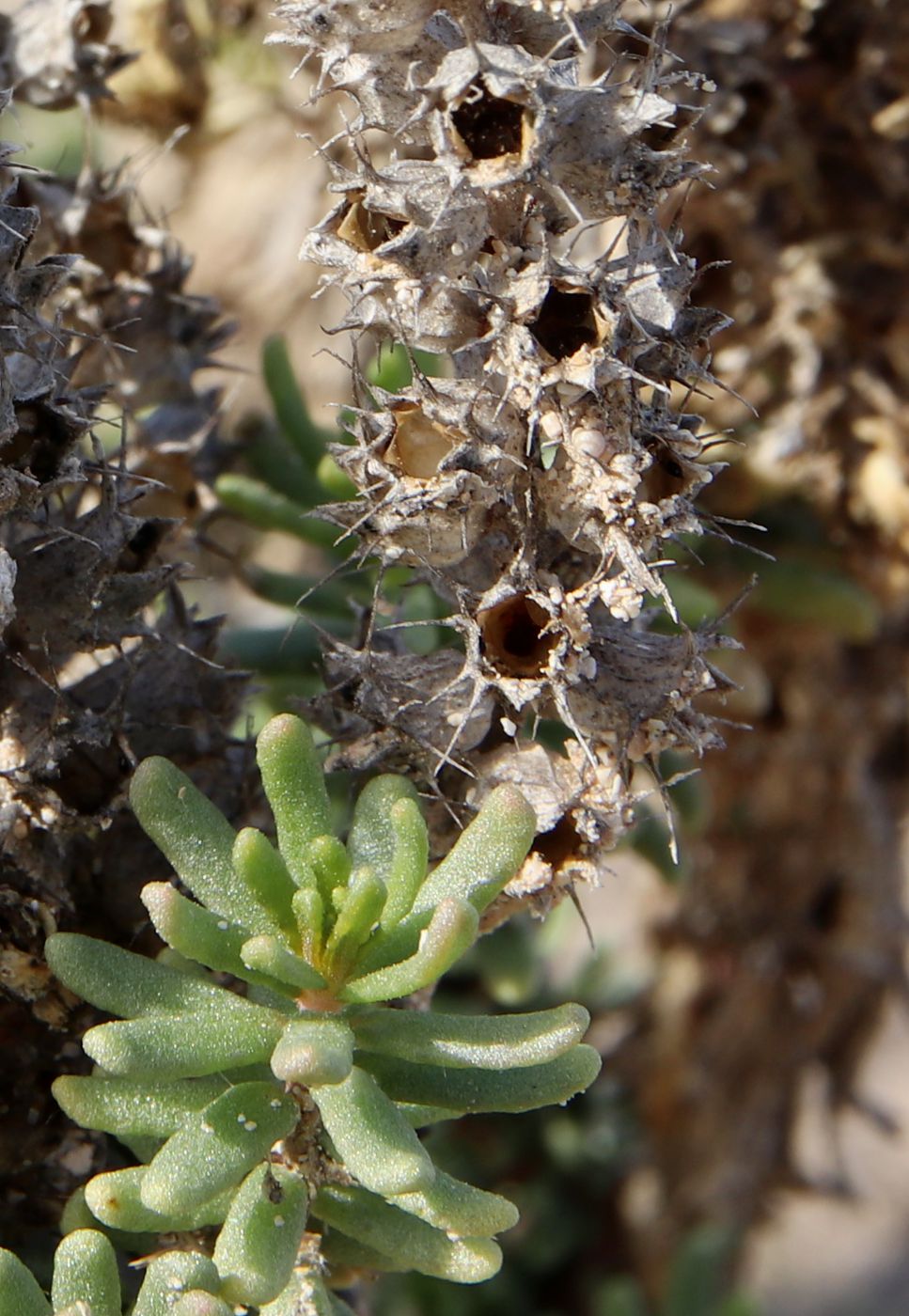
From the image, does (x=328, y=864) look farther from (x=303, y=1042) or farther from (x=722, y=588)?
(x=722, y=588)

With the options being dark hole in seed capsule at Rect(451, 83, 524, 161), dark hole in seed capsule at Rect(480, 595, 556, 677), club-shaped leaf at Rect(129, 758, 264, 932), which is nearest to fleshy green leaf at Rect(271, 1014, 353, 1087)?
club-shaped leaf at Rect(129, 758, 264, 932)

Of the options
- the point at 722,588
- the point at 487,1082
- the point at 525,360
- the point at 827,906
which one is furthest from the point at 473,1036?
the point at 827,906

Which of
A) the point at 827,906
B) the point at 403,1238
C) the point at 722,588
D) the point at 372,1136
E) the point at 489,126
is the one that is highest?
the point at 489,126

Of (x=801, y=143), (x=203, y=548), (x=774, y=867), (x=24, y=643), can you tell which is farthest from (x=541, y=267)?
(x=774, y=867)

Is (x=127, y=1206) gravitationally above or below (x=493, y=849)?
below

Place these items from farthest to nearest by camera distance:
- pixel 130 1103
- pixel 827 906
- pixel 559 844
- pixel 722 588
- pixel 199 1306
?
pixel 827 906 < pixel 722 588 < pixel 559 844 < pixel 130 1103 < pixel 199 1306

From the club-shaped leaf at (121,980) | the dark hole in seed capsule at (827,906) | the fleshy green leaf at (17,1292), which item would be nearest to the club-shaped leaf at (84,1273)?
the fleshy green leaf at (17,1292)

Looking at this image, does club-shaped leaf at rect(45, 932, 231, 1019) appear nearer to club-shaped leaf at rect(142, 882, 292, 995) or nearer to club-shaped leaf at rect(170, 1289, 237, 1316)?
club-shaped leaf at rect(142, 882, 292, 995)
